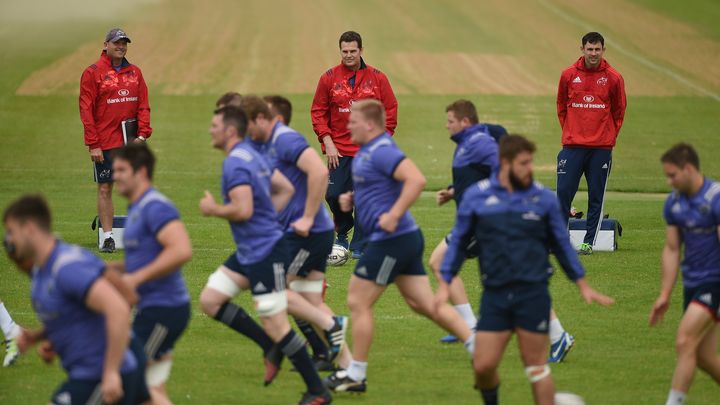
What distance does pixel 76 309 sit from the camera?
749cm

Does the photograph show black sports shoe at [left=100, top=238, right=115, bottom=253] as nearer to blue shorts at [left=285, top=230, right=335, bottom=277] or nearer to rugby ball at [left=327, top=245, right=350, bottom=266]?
rugby ball at [left=327, top=245, right=350, bottom=266]

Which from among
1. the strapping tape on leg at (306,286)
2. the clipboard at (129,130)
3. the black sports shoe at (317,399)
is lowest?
the black sports shoe at (317,399)

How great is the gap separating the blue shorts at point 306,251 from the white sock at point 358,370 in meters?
1.16

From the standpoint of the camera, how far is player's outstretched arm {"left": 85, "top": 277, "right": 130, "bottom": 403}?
23.7 feet

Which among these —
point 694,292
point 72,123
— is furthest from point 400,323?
point 72,123

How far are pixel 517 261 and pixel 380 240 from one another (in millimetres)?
1913

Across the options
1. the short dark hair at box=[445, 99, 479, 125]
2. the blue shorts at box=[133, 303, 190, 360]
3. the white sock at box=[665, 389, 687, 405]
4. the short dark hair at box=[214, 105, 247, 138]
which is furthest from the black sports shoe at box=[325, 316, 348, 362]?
the white sock at box=[665, 389, 687, 405]

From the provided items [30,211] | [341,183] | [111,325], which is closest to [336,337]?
[111,325]

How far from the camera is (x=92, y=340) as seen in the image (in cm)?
754

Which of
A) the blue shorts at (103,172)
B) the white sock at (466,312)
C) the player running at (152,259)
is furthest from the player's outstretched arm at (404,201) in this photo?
the blue shorts at (103,172)

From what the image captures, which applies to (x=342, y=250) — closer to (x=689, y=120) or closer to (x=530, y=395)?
(x=530, y=395)

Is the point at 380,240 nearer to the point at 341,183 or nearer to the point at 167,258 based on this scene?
the point at 167,258

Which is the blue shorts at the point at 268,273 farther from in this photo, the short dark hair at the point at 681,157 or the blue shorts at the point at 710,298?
the blue shorts at the point at 710,298

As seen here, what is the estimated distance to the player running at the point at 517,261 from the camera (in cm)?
898
